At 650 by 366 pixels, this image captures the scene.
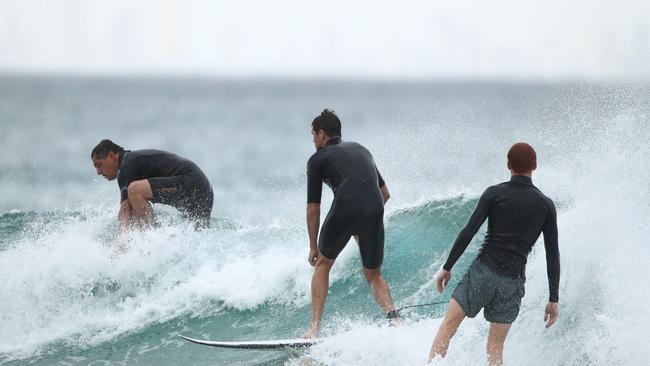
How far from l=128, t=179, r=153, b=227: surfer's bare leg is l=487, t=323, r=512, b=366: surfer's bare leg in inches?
154

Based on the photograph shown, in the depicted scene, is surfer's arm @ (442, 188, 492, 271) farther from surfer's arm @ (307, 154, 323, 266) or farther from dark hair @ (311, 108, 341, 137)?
dark hair @ (311, 108, 341, 137)

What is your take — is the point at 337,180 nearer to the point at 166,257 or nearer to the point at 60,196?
the point at 166,257

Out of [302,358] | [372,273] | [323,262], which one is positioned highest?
[323,262]

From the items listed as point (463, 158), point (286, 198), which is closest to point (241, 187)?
point (286, 198)

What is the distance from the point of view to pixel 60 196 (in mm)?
23094

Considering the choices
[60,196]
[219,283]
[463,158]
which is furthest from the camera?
[463,158]

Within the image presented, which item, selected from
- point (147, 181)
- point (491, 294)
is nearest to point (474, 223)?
point (491, 294)

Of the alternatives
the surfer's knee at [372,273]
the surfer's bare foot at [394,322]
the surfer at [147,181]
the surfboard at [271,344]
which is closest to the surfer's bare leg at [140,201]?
the surfer at [147,181]

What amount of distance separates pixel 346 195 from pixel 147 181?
2.51m

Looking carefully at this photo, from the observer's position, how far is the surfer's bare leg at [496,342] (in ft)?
15.1

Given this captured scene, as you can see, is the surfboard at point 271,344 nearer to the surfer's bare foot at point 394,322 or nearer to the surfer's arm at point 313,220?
the surfer's bare foot at point 394,322

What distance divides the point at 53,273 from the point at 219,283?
1.53 metres

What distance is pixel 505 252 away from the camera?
14.8 feet

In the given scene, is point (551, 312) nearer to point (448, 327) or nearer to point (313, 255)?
point (448, 327)
